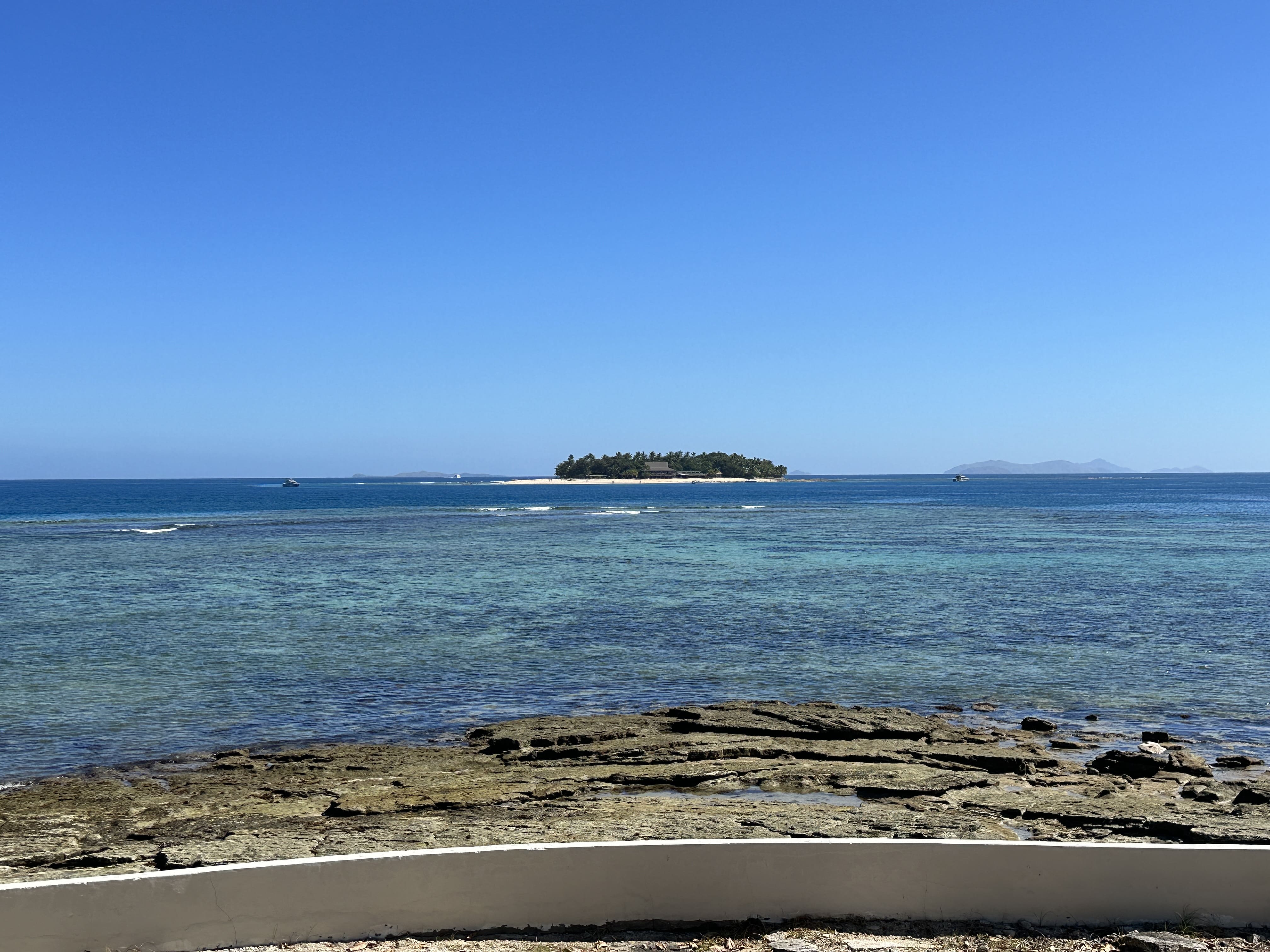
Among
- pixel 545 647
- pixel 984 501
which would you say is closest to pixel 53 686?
pixel 545 647

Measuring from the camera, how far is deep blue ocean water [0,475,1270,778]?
51.5ft

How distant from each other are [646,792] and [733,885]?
4.51m

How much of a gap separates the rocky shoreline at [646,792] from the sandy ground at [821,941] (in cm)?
226

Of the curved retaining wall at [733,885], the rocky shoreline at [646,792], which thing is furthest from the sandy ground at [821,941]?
the rocky shoreline at [646,792]

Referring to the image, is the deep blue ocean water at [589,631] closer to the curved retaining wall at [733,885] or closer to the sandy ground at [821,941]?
the curved retaining wall at [733,885]

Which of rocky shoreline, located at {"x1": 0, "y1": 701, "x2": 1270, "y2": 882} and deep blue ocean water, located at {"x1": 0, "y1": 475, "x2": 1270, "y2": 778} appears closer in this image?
rocky shoreline, located at {"x1": 0, "y1": 701, "x2": 1270, "y2": 882}

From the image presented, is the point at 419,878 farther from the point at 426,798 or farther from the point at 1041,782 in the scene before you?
the point at 1041,782

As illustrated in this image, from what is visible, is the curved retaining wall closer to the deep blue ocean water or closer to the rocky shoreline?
the rocky shoreline

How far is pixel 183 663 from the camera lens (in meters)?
19.7

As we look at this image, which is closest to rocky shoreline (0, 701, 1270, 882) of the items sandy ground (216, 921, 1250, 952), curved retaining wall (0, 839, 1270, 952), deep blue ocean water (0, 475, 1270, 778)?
deep blue ocean water (0, 475, 1270, 778)

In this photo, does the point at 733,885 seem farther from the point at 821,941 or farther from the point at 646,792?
the point at 646,792

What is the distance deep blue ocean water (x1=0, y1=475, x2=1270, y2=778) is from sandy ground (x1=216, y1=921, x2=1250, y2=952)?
788cm

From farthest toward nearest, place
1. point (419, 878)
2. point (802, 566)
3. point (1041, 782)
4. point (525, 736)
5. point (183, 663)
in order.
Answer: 1. point (802, 566)
2. point (183, 663)
3. point (525, 736)
4. point (1041, 782)
5. point (419, 878)

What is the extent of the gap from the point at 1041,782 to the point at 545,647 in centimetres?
1216
